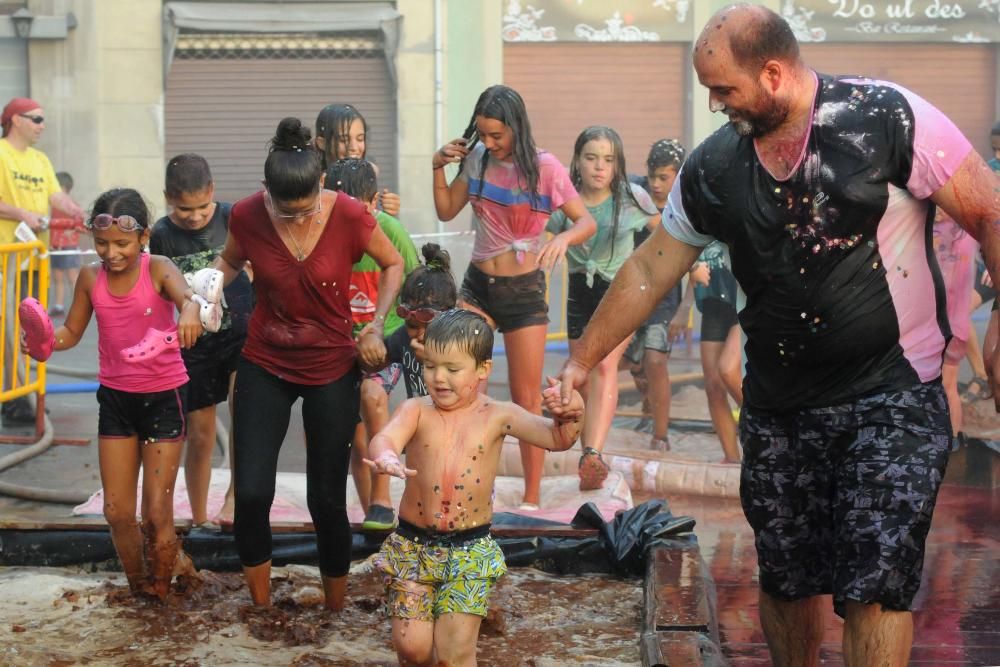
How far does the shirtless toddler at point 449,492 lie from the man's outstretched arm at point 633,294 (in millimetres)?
173

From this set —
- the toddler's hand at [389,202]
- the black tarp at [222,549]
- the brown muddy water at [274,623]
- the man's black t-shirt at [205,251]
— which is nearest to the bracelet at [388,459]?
the brown muddy water at [274,623]

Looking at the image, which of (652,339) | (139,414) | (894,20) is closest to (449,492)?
(139,414)

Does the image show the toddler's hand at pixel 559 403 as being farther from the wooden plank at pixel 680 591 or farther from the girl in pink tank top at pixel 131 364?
the girl in pink tank top at pixel 131 364

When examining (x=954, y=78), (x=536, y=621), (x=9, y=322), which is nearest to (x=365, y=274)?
(x=536, y=621)

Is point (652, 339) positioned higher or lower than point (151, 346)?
lower

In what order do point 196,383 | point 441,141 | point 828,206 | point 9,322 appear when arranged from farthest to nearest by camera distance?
point 441,141 < point 9,322 < point 196,383 < point 828,206

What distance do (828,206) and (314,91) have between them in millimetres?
18376

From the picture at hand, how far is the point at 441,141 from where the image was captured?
21469 millimetres

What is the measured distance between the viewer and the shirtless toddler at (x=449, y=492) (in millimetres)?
4645

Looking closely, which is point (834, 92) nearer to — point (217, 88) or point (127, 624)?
point (127, 624)

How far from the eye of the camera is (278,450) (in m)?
5.60

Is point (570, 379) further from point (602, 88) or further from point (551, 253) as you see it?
point (602, 88)

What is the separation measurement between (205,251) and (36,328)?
1181 millimetres

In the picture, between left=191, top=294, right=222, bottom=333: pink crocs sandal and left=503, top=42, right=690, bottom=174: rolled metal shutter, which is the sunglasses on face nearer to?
left=191, top=294, right=222, bottom=333: pink crocs sandal
